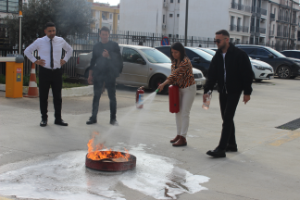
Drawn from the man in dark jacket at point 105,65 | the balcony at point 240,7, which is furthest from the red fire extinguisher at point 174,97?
the balcony at point 240,7

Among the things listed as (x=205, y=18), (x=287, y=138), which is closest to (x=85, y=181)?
(x=287, y=138)

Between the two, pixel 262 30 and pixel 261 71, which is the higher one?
pixel 262 30

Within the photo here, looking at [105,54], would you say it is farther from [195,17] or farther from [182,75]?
[195,17]

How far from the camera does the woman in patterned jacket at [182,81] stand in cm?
556

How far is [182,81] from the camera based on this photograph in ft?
18.3

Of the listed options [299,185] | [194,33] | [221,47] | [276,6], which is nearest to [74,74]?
[221,47]

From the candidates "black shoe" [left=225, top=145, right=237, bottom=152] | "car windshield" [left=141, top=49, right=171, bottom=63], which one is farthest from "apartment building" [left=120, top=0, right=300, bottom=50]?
"black shoe" [left=225, top=145, right=237, bottom=152]

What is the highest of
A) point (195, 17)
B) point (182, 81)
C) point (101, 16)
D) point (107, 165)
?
point (195, 17)

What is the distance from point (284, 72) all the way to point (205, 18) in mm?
35365

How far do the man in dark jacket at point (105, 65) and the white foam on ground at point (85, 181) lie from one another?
2479 mm

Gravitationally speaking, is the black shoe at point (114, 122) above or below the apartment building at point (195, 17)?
below

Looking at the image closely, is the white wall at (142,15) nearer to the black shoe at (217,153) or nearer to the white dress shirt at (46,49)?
the white dress shirt at (46,49)

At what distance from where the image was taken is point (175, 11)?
183 feet

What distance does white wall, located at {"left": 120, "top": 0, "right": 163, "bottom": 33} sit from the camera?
55.2 metres
